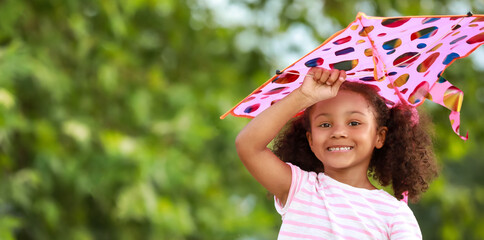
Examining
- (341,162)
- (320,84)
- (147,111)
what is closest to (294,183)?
(341,162)

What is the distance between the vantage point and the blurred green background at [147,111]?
13.2ft

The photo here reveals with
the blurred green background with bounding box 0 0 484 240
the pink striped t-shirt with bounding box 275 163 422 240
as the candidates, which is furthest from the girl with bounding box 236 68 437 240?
the blurred green background with bounding box 0 0 484 240

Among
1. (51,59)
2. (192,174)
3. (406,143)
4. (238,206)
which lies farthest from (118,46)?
(406,143)

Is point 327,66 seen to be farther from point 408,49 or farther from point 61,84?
A: point 61,84

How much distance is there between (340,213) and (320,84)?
11.1 inches

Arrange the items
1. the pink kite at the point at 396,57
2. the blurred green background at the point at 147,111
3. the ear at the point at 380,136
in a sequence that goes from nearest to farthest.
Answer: the pink kite at the point at 396,57 → the ear at the point at 380,136 → the blurred green background at the point at 147,111

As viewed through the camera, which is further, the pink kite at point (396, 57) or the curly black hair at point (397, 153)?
the curly black hair at point (397, 153)

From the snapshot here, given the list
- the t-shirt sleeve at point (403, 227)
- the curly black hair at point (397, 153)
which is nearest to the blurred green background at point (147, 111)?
the curly black hair at point (397, 153)

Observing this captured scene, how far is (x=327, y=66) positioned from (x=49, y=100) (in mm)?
2948

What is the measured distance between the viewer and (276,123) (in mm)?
1631

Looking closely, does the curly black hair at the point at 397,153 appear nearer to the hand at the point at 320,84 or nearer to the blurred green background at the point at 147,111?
the hand at the point at 320,84

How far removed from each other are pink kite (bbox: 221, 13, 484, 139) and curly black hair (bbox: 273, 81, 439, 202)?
0.05 metres

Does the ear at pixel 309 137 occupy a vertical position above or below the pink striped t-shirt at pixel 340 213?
above

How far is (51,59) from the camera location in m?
4.43
